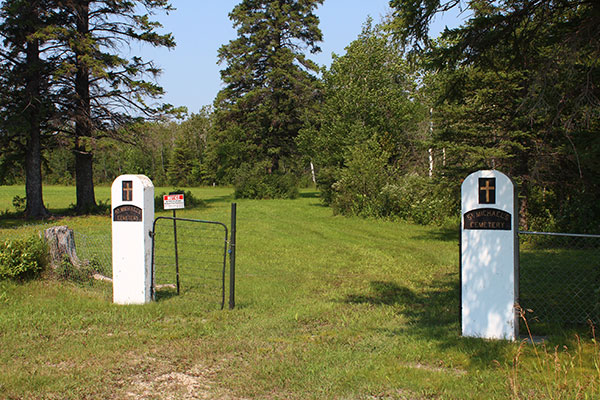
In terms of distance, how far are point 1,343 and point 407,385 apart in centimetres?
466

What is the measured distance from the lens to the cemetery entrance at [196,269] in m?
8.11

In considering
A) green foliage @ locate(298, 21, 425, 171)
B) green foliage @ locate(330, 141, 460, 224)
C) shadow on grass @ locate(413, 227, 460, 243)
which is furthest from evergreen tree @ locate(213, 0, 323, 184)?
shadow on grass @ locate(413, 227, 460, 243)

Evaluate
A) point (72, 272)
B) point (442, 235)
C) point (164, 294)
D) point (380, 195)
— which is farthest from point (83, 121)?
point (164, 294)

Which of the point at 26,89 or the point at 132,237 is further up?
the point at 26,89

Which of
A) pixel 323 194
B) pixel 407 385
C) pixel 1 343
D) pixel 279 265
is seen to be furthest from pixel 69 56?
pixel 407 385

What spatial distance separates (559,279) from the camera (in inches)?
403

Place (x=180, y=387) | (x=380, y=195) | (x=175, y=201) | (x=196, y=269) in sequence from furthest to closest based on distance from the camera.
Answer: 1. (x=380, y=195)
2. (x=196, y=269)
3. (x=175, y=201)
4. (x=180, y=387)

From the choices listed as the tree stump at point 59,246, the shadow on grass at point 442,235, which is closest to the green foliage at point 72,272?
the tree stump at point 59,246

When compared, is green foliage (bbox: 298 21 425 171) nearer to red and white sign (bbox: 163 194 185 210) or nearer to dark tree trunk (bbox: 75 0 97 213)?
dark tree trunk (bbox: 75 0 97 213)

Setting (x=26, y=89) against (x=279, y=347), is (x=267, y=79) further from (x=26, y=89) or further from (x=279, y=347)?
(x=279, y=347)

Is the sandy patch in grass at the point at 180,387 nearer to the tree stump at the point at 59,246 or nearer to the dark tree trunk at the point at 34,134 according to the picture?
the tree stump at the point at 59,246

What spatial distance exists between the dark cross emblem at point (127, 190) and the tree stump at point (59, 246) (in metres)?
2.29

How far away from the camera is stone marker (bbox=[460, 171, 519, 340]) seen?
5.93m

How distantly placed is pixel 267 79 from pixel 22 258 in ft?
111
